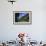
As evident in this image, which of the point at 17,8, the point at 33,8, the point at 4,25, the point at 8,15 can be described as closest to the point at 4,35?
the point at 4,25

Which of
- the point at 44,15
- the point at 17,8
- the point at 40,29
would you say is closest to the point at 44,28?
the point at 40,29

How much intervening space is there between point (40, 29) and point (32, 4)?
1.09 meters

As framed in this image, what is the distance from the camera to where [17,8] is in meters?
5.69

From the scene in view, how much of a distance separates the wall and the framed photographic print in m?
0.12

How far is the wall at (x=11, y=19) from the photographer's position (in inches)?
223

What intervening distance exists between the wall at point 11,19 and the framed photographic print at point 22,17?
12cm

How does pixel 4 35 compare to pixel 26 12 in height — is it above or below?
below

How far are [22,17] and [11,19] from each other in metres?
0.47

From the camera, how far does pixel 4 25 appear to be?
5680 mm

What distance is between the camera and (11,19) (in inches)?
224

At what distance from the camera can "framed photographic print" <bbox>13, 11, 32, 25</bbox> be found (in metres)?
5.70

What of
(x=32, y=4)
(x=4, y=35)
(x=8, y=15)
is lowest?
(x=4, y=35)

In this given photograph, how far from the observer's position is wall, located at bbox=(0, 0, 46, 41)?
5.66m

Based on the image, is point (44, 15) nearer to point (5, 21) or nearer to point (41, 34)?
point (41, 34)
